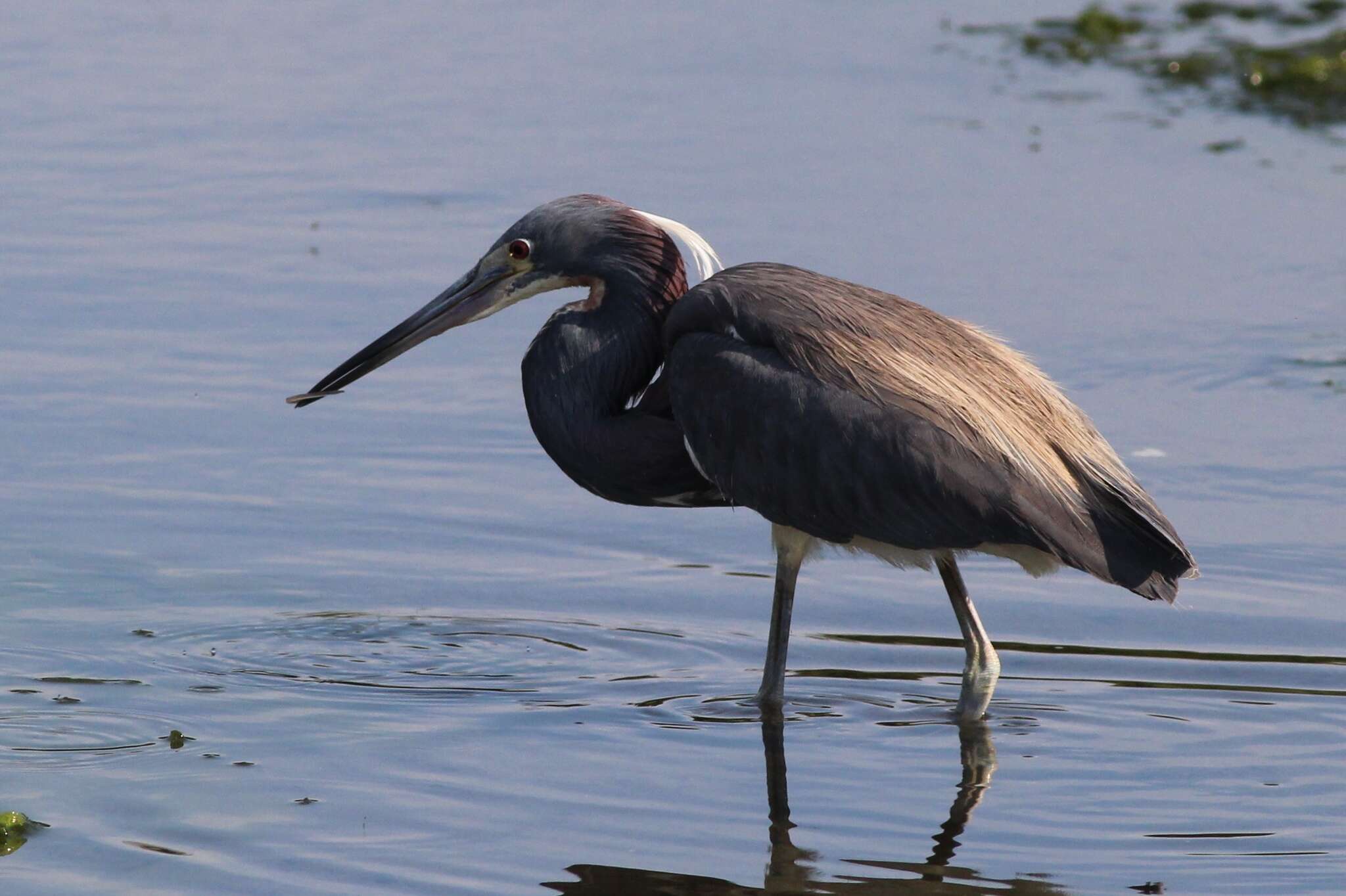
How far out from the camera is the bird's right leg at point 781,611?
21.5ft

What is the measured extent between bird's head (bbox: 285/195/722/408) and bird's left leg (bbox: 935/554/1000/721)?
1242 millimetres

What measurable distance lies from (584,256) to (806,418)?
932 mm

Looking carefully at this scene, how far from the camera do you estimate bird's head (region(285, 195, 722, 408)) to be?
6664 millimetres

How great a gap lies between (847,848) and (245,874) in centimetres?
159

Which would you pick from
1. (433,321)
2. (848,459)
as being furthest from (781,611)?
(433,321)

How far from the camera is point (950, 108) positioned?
1388 centimetres

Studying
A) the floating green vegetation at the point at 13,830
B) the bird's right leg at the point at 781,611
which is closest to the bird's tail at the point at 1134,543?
the bird's right leg at the point at 781,611

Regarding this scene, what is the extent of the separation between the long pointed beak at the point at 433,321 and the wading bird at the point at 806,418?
1 centimetres

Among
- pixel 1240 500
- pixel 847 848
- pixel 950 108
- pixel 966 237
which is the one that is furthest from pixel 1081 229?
pixel 847 848

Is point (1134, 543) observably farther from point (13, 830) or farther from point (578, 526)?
point (13, 830)

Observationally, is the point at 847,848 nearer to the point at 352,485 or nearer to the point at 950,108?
the point at 352,485

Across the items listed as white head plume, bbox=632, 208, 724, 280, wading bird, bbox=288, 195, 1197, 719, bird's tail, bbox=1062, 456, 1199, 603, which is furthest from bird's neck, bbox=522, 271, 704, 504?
bird's tail, bbox=1062, 456, 1199, 603

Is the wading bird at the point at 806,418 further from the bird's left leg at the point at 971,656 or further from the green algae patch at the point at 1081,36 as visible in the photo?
the green algae patch at the point at 1081,36

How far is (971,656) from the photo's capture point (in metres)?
6.59
